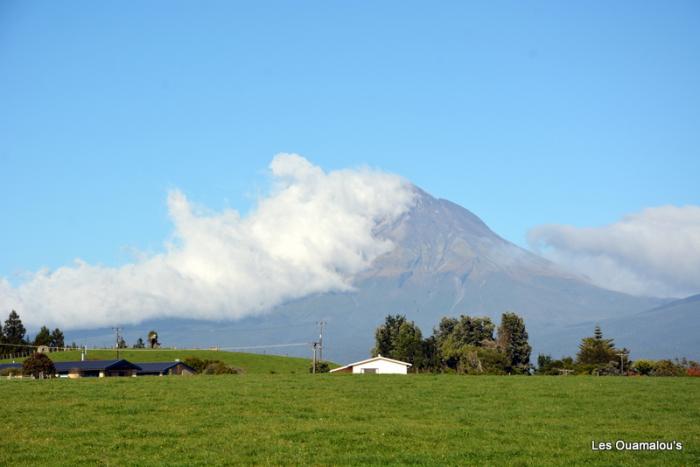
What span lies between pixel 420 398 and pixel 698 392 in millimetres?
17478

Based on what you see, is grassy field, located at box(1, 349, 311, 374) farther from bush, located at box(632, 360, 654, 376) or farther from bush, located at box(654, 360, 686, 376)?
bush, located at box(654, 360, 686, 376)

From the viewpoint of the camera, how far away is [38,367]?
4114 inches

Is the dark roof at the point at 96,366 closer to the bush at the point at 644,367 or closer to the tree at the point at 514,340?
the tree at the point at 514,340

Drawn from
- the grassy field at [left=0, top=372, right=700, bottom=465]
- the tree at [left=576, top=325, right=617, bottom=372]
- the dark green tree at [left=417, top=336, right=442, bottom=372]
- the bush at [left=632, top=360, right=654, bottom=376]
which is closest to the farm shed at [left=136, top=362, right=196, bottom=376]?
the dark green tree at [left=417, top=336, right=442, bottom=372]

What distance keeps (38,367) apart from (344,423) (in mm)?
76853

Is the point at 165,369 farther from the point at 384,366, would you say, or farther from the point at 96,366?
the point at 384,366

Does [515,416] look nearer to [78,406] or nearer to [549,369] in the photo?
[78,406]

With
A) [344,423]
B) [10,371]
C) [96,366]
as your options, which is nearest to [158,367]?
[96,366]

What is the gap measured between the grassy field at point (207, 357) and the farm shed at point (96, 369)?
2660 centimetres

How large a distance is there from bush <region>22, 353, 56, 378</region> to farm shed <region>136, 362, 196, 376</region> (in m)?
25.5

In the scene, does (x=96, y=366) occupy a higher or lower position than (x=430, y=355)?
lower

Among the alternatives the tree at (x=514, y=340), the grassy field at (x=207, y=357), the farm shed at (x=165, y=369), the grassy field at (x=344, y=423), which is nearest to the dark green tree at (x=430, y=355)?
the tree at (x=514, y=340)

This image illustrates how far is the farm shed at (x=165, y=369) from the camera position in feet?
434

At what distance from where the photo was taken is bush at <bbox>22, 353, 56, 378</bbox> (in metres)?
103
